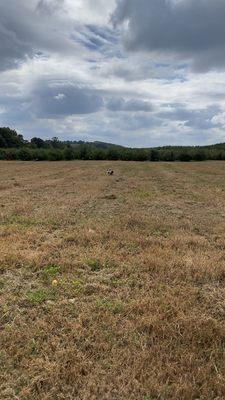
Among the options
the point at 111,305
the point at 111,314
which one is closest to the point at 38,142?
the point at 111,305

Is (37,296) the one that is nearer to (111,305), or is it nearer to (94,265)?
(111,305)

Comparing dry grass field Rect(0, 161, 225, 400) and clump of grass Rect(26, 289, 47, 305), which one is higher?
clump of grass Rect(26, 289, 47, 305)

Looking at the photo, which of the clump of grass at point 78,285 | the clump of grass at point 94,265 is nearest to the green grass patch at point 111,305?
the clump of grass at point 78,285

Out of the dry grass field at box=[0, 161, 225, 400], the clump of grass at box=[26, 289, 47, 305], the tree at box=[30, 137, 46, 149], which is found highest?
the tree at box=[30, 137, 46, 149]

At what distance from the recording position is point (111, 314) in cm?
509

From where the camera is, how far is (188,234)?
9750mm

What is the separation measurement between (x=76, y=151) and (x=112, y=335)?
91007 mm

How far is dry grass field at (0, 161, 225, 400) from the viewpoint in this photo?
3805 mm

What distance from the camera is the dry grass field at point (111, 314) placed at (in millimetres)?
3805

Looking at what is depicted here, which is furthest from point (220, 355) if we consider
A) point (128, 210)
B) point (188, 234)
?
point (128, 210)

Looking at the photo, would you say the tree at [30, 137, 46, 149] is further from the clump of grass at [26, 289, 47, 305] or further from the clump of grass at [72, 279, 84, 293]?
the clump of grass at [26, 289, 47, 305]

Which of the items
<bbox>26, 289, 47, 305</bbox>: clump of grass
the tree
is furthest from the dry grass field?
the tree

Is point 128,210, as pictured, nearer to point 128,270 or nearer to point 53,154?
point 128,270

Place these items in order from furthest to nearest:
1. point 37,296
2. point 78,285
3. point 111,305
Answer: point 78,285 < point 37,296 < point 111,305
